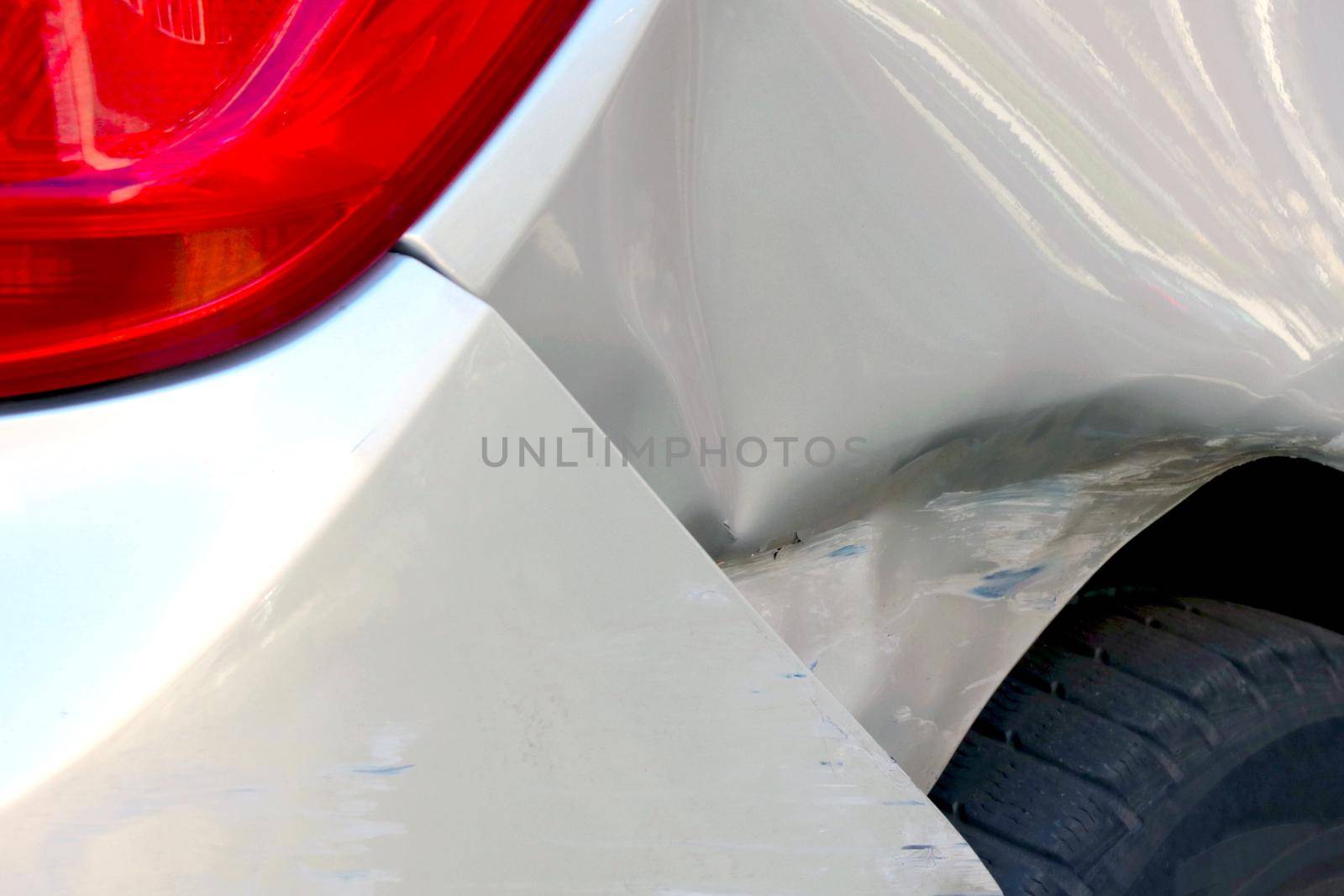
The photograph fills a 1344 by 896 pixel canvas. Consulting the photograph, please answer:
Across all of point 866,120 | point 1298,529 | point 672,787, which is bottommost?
point 1298,529

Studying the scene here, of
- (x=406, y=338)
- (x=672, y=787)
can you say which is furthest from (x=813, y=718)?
(x=406, y=338)

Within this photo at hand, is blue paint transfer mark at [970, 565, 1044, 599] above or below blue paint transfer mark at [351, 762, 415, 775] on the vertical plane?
below

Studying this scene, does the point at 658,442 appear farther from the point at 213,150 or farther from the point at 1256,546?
the point at 1256,546

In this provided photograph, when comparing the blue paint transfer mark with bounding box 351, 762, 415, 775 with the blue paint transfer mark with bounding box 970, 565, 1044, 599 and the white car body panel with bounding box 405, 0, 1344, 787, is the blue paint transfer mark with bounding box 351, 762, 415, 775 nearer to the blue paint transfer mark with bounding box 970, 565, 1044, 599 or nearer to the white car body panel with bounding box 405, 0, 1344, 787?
the white car body panel with bounding box 405, 0, 1344, 787

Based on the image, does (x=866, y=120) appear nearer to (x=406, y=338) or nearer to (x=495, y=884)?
(x=406, y=338)

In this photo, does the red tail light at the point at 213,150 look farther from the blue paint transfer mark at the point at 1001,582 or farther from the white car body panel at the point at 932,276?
the blue paint transfer mark at the point at 1001,582

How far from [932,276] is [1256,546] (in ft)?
3.08

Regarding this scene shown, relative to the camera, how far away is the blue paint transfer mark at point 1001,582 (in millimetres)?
1062

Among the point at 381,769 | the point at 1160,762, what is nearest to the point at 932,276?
the point at 381,769

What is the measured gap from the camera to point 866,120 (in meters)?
0.73

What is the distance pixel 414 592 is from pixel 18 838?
7.8 inches

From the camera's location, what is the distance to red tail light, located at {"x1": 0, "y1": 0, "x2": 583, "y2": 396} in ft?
1.81

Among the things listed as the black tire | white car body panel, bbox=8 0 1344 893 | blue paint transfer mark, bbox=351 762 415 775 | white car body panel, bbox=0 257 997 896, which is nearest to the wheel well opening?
the black tire

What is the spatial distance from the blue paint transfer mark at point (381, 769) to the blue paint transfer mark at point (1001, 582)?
619mm
